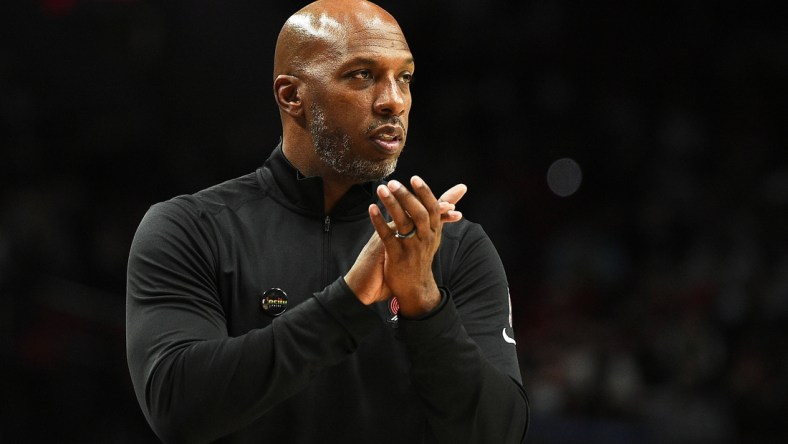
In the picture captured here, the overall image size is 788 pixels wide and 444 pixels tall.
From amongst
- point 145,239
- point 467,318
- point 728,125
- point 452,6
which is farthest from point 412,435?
point 452,6

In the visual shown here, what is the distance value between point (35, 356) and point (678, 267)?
4.29 m

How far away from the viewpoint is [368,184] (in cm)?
239

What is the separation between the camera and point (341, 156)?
7.56 feet

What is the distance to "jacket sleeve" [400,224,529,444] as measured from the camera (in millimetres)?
1980

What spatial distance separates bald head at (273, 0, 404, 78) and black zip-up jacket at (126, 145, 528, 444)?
0.23 metres

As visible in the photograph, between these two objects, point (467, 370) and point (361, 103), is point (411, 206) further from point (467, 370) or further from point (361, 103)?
point (361, 103)

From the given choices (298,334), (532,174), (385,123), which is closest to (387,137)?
(385,123)

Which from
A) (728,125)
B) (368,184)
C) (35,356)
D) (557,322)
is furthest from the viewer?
(728,125)

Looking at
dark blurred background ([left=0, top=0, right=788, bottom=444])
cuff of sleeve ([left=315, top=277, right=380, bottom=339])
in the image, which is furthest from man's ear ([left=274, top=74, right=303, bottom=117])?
dark blurred background ([left=0, top=0, right=788, bottom=444])

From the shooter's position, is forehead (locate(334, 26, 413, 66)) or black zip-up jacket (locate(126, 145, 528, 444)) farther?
forehead (locate(334, 26, 413, 66))

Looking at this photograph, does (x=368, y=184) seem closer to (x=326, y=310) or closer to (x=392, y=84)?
(x=392, y=84)

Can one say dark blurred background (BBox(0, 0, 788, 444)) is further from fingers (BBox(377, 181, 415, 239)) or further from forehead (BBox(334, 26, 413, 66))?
fingers (BBox(377, 181, 415, 239))

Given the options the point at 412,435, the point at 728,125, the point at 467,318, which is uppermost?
the point at 467,318

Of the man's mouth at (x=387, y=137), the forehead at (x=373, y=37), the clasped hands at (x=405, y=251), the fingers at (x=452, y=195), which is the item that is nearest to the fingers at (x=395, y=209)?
the clasped hands at (x=405, y=251)
